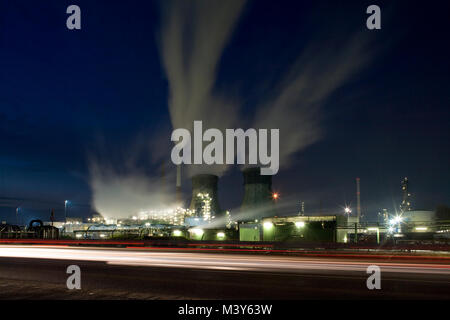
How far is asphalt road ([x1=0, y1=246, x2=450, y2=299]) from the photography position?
8.09 meters

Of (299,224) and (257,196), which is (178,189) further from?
(299,224)

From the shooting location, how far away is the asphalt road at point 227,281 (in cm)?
809

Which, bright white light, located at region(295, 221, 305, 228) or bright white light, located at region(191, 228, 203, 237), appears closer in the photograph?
bright white light, located at region(295, 221, 305, 228)

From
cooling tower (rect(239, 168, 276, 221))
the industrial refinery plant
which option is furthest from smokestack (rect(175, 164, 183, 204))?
cooling tower (rect(239, 168, 276, 221))

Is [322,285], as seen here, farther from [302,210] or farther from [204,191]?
[302,210]

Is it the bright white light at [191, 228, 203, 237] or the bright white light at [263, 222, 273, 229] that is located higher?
the bright white light at [263, 222, 273, 229]

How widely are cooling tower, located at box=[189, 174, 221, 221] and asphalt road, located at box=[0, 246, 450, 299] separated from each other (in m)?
83.0

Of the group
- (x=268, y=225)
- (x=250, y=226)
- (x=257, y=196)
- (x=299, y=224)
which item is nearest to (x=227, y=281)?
(x=299, y=224)

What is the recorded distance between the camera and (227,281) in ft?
33.0

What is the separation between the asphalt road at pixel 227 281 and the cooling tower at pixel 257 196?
75.1 metres

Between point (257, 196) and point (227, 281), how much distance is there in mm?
79579

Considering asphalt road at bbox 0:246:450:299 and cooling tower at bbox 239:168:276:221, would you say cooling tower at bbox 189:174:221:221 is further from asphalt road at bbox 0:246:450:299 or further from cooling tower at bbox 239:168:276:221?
asphalt road at bbox 0:246:450:299
